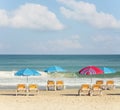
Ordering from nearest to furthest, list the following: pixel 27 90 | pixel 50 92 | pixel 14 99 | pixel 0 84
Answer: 1. pixel 14 99
2. pixel 27 90
3. pixel 50 92
4. pixel 0 84

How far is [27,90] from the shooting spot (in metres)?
21.5

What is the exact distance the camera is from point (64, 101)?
731 inches

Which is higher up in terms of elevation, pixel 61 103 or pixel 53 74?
pixel 53 74

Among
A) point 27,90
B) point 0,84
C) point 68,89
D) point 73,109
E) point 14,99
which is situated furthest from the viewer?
point 0,84

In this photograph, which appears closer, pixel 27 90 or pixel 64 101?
pixel 64 101

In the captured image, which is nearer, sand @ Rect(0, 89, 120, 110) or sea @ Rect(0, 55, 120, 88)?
sand @ Rect(0, 89, 120, 110)

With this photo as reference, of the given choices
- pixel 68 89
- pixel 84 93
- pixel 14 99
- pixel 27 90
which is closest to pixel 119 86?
pixel 68 89

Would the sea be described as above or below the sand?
above

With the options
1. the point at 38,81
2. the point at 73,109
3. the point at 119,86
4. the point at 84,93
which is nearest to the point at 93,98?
the point at 84,93

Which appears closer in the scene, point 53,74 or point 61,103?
point 61,103

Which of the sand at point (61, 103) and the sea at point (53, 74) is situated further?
the sea at point (53, 74)

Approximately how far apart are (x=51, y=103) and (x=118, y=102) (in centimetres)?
327

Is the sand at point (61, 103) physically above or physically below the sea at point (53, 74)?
below

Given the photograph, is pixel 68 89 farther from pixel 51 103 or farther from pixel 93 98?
pixel 51 103
